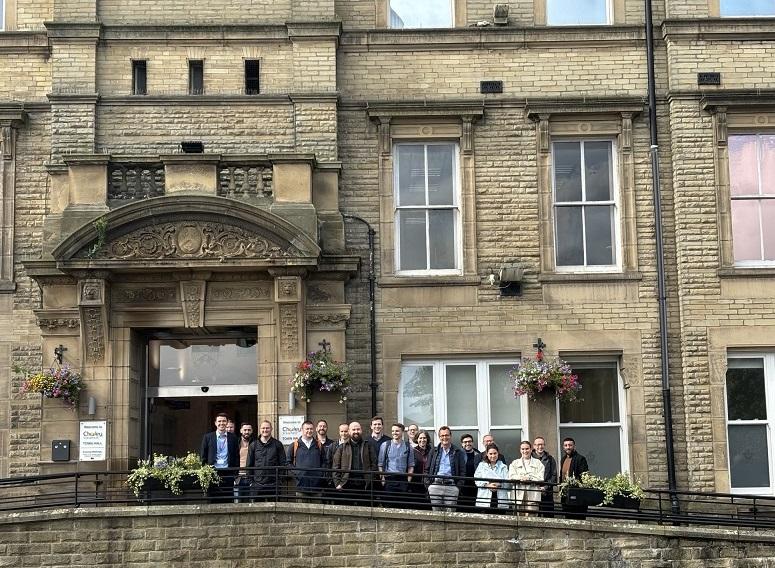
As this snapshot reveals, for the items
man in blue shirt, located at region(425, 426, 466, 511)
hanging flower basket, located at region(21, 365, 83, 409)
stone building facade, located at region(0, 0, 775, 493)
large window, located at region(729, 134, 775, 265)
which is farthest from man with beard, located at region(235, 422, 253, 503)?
large window, located at region(729, 134, 775, 265)

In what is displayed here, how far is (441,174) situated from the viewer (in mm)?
20500

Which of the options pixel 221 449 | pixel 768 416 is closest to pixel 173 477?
pixel 221 449

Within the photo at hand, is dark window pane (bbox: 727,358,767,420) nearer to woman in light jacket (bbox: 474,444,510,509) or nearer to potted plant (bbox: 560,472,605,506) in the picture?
potted plant (bbox: 560,472,605,506)

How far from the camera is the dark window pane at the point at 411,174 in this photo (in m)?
20.4

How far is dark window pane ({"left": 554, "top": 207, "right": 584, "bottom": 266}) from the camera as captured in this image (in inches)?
798

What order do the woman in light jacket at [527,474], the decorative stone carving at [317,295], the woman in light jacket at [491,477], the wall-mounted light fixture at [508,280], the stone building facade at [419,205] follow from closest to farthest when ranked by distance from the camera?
the woman in light jacket at [491,477]
the woman in light jacket at [527,474]
the stone building facade at [419,205]
the decorative stone carving at [317,295]
the wall-mounted light fixture at [508,280]

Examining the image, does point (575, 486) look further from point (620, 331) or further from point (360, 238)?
point (360, 238)

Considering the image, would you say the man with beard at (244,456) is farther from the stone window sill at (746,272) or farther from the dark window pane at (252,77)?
the stone window sill at (746,272)

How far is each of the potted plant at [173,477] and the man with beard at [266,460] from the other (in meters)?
0.59

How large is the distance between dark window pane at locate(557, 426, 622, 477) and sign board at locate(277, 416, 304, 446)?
13.9 ft

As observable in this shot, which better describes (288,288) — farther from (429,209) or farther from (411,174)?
(411,174)

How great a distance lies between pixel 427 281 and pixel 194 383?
4.00 metres

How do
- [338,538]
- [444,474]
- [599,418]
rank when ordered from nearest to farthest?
[338,538]
[444,474]
[599,418]

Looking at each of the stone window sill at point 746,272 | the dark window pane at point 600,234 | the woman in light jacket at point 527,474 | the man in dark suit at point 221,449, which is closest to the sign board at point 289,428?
the man in dark suit at point 221,449
